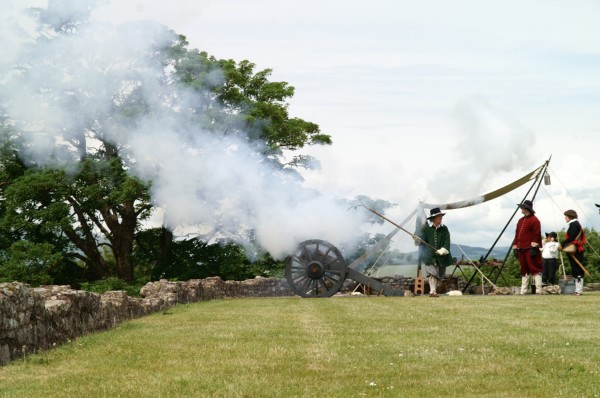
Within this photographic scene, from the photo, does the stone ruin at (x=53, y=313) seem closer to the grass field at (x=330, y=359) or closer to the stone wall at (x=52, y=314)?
the stone wall at (x=52, y=314)

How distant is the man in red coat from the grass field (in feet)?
25.7

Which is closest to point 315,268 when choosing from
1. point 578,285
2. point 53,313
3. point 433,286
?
point 433,286

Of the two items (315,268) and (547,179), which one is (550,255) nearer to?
(547,179)

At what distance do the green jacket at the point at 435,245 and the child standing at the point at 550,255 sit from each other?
3.69m

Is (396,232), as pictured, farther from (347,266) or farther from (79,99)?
(79,99)

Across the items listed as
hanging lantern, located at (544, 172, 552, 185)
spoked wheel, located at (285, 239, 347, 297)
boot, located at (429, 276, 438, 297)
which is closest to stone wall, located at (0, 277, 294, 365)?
spoked wheel, located at (285, 239, 347, 297)

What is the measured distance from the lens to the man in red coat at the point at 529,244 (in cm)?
2212

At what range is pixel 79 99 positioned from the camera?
3259 centimetres

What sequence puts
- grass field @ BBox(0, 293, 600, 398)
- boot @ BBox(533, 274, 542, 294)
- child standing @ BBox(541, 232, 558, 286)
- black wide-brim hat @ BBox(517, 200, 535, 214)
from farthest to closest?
child standing @ BBox(541, 232, 558, 286)
boot @ BBox(533, 274, 542, 294)
black wide-brim hat @ BBox(517, 200, 535, 214)
grass field @ BBox(0, 293, 600, 398)

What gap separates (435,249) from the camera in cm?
2255

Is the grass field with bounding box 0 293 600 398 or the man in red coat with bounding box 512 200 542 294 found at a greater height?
the man in red coat with bounding box 512 200 542 294

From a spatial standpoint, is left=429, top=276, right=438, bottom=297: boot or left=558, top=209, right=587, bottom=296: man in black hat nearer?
left=429, top=276, right=438, bottom=297: boot

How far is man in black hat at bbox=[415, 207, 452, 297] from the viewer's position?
885 inches

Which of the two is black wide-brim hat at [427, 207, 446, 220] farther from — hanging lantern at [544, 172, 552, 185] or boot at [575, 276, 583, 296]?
boot at [575, 276, 583, 296]
